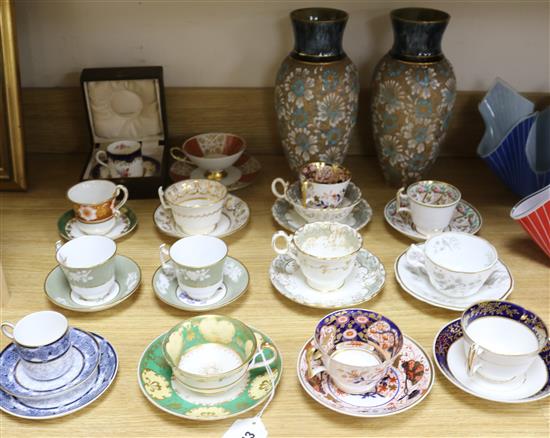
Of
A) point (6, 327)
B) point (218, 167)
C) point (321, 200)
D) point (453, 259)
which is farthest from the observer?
point (218, 167)

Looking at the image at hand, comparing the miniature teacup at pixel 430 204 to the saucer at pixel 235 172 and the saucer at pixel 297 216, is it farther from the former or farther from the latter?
the saucer at pixel 235 172

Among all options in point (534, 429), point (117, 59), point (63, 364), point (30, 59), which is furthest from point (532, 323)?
point (30, 59)

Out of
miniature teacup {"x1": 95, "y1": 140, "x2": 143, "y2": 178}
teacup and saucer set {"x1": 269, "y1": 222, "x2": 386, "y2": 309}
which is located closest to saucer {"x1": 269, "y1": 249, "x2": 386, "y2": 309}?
teacup and saucer set {"x1": 269, "y1": 222, "x2": 386, "y2": 309}

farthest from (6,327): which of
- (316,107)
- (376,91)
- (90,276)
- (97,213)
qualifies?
(376,91)

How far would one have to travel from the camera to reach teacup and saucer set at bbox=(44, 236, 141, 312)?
2.97ft

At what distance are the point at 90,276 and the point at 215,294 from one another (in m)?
0.18

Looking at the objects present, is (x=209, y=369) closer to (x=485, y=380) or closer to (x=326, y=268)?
(x=326, y=268)

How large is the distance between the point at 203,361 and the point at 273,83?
636mm

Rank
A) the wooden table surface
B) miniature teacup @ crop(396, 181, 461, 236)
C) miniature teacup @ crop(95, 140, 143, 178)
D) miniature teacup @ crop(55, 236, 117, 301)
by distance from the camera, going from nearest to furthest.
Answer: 1. the wooden table surface
2. miniature teacup @ crop(55, 236, 117, 301)
3. miniature teacup @ crop(396, 181, 461, 236)
4. miniature teacup @ crop(95, 140, 143, 178)

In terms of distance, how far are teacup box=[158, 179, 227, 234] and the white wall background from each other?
10.3 inches

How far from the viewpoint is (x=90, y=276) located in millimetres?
900

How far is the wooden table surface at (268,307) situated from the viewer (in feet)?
2.46

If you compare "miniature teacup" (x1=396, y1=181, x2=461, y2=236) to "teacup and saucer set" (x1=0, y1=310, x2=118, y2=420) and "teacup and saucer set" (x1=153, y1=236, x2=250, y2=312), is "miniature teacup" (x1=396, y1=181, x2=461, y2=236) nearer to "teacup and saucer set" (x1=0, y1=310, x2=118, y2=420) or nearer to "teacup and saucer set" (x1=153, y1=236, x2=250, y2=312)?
"teacup and saucer set" (x1=153, y1=236, x2=250, y2=312)

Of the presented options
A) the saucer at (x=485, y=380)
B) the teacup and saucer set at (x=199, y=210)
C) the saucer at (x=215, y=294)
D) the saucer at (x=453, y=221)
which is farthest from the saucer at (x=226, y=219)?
the saucer at (x=485, y=380)
